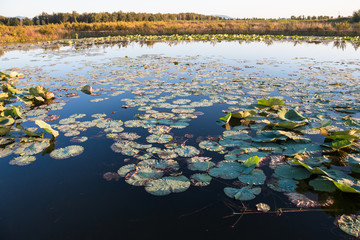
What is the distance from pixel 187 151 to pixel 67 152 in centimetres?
145

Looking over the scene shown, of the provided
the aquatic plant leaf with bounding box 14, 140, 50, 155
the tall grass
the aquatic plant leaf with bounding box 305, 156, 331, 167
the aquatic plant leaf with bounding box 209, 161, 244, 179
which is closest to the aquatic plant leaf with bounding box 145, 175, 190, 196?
the aquatic plant leaf with bounding box 209, 161, 244, 179

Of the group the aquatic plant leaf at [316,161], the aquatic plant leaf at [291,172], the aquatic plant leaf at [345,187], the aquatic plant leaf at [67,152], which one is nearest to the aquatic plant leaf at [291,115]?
the aquatic plant leaf at [316,161]

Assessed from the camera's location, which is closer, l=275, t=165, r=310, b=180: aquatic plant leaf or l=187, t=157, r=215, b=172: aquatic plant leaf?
l=275, t=165, r=310, b=180: aquatic plant leaf

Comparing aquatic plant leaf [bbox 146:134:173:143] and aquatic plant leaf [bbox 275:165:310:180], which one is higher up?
aquatic plant leaf [bbox 146:134:173:143]

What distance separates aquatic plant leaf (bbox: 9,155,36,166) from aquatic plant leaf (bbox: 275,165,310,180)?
2.71 m

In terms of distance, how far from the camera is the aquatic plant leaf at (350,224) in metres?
1.47

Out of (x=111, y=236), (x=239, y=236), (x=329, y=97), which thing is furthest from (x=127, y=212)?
(x=329, y=97)

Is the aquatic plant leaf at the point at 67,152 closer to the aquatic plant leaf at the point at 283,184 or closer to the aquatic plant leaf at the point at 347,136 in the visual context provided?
the aquatic plant leaf at the point at 283,184

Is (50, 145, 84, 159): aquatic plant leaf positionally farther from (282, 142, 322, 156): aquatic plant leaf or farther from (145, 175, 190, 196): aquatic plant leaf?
(282, 142, 322, 156): aquatic plant leaf

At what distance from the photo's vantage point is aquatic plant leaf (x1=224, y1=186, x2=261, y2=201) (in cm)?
180

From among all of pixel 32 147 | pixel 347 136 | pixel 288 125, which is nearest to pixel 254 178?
pixel 288 125

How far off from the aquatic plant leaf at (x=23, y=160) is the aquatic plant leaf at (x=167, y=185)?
1519mm

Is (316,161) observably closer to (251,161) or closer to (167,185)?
(251,161)

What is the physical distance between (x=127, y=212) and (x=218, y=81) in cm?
455
